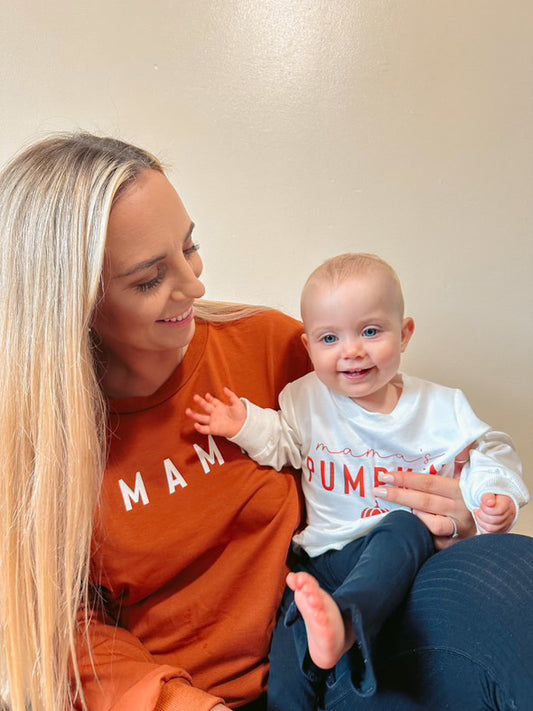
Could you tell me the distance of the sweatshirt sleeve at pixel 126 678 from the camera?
792 millimetres

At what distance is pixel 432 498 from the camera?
0.95m

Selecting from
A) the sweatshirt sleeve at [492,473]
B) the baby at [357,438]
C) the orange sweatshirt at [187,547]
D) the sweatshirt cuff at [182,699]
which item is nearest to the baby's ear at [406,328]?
the baby at [357,438]

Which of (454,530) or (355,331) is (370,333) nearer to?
(355,331)

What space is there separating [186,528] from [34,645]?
0.25m

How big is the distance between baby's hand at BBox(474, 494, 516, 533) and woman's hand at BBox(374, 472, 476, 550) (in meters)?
0.06

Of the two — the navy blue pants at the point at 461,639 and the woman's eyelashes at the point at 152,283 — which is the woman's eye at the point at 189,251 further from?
the navy blue pants at the point at 461,639

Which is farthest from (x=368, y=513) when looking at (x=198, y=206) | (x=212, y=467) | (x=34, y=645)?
(x=198, y=206)

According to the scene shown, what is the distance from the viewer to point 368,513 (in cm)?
99

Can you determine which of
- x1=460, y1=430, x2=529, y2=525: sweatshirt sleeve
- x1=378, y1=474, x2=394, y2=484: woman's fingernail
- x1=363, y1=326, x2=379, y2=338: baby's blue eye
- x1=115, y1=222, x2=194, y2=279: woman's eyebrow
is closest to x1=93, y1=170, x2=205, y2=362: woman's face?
x1=115, y1=222, x2=194, y2=279: woman's eyebrow

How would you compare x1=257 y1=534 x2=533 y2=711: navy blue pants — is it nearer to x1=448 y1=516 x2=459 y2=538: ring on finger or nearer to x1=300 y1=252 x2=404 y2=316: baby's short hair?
x1=448 y1=516 x2=459 y2=538: ring on finger

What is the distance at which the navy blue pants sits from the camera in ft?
2.42

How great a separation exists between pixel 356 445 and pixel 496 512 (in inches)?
9.0

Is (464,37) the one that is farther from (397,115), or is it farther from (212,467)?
(212,467)

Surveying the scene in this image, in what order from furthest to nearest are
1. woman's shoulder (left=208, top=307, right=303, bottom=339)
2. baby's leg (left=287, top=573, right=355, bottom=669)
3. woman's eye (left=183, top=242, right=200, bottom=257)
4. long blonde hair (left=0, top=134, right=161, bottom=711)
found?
1. woman's shoulder (left=208, top=307, right=303, bottom=339)
2. woman's eye (left=183, top=242, right=200, bottom=257)
3. long blonde hair (left=0, top=134, right=161, bottom=711)
4. baby's leg (left=287, top=573, right=355, bottom=669)
